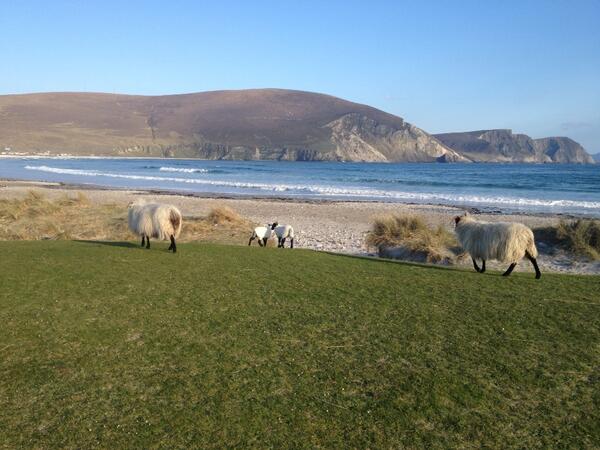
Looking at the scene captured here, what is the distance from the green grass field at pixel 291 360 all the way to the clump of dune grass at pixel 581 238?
11.1m

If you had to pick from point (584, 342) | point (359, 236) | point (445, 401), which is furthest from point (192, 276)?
point (359, 236)

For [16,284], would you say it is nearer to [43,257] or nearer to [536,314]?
[43,257]

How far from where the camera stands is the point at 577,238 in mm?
20281

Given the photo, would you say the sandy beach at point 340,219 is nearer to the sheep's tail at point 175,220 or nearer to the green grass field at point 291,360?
the sheep's tail at point 175,220

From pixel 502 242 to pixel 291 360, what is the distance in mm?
6966

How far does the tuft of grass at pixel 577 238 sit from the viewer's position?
65.1ft

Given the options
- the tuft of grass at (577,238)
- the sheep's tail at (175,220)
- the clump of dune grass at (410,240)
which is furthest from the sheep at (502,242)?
the tuft of grass at (577,238)

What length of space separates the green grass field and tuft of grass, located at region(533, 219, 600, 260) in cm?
1112

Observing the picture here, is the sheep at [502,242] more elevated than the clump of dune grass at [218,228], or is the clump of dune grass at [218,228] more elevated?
the sheep at [502,242]

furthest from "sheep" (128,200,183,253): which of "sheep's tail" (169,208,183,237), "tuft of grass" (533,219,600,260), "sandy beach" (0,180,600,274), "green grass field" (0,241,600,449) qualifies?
"tuft of grass" (533,219,600,260)

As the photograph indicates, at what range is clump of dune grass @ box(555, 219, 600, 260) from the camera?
64.9ft

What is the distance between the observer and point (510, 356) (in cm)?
640

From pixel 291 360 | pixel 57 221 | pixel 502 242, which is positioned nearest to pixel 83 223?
pixel 57 221

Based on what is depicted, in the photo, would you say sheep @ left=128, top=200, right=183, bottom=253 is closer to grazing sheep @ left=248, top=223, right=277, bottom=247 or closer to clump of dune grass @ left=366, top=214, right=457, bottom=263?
grazing sheep @ left=248, top=223, right=277, bottom=247
